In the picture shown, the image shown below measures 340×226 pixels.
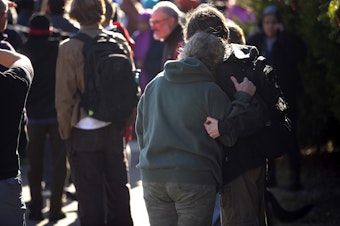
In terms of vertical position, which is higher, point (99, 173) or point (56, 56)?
point (56, 56)

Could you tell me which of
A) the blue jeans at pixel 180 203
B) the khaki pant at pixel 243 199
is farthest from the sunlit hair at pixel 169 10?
the blue jeans at pixel 180 203

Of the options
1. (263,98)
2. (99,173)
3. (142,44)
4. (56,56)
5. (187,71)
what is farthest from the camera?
(142,44)

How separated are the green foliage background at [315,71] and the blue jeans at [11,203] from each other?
3.57 metres

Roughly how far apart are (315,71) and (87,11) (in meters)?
3.81

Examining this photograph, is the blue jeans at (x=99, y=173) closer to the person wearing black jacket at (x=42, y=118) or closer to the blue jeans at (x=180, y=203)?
the person wearing black jacket at (x=42, y=118)

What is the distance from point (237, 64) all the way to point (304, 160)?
604 centimetres

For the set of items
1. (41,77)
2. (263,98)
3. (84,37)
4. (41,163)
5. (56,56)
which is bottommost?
(41,163)

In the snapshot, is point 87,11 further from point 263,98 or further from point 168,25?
point 263,98

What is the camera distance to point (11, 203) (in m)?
5.24

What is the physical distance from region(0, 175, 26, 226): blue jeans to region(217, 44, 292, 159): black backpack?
140 centimetres

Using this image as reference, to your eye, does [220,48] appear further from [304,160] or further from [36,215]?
[304,160]

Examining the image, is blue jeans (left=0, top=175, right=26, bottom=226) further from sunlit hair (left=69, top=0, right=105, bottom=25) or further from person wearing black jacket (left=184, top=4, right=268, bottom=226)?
sunlit hair (left=69, top=0, right=105, bottom=25)

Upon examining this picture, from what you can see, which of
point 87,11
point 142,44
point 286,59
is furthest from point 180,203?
point 142,44

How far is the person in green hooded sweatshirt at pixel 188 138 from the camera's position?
5.37 m
